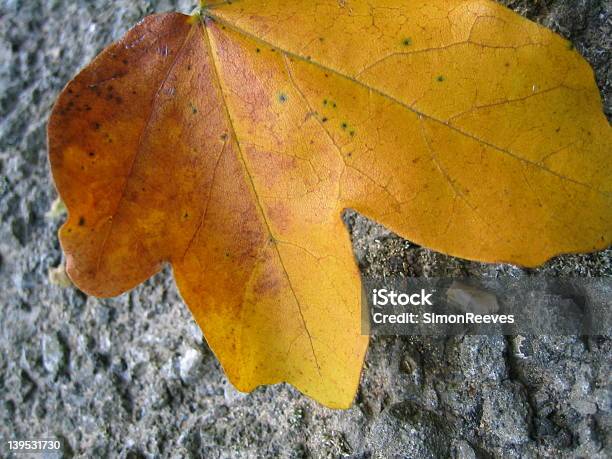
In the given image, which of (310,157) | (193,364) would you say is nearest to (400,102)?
(310,157)

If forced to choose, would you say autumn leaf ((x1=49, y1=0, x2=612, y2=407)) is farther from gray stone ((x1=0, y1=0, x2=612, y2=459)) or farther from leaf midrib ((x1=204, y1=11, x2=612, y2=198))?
gray stone ((x1=0, y1=0, x2=612, y2=459))

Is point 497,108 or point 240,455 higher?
point 497,108

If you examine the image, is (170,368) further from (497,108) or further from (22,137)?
(497,108)

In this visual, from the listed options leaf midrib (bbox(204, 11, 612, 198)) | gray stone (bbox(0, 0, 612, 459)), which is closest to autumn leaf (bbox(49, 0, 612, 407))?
leaf midrib (bbox(204, 11, 612, 198))

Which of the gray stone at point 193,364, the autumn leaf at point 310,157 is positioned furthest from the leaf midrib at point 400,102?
the gray stone at point 193,364

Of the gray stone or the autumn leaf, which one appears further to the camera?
the gray stone

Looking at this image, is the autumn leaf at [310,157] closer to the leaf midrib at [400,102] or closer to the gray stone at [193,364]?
the leaf midrib at [400,102]

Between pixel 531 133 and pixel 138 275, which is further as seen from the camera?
pixel 138 275

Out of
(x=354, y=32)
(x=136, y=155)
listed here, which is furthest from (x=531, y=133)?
(x=136, y=155)
